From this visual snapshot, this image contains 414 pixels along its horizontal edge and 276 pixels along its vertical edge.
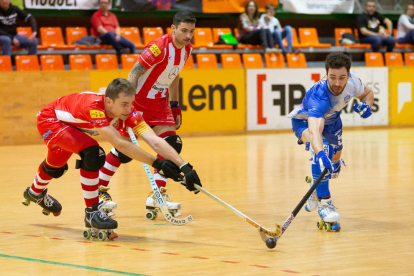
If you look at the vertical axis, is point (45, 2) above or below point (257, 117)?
above

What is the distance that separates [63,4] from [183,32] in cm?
Answer: 944

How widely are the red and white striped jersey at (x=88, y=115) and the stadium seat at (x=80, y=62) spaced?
27.1 feet

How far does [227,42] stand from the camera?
16391 mm

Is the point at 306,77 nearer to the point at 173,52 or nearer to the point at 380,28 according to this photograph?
the point at 380,28

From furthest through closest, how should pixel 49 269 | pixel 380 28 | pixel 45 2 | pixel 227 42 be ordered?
pixel 380 28 → pixel 227 42 → pixel 45 2 → pixel 49 269

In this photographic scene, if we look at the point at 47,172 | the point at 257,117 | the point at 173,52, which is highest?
the point at 173,52

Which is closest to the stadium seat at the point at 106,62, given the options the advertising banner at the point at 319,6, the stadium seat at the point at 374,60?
the advertising banner at the point at 319,6

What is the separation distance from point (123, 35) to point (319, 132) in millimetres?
10781

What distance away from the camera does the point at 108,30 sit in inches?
585

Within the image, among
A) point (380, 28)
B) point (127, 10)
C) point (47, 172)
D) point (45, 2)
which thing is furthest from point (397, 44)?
point (47, 172)

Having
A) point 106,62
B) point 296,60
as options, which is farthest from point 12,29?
point 296,60

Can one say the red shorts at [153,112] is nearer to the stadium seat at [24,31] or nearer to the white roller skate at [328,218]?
the white roller skate at [328,218]

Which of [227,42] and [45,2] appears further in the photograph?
[227,42]

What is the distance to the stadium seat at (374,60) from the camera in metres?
17.1
